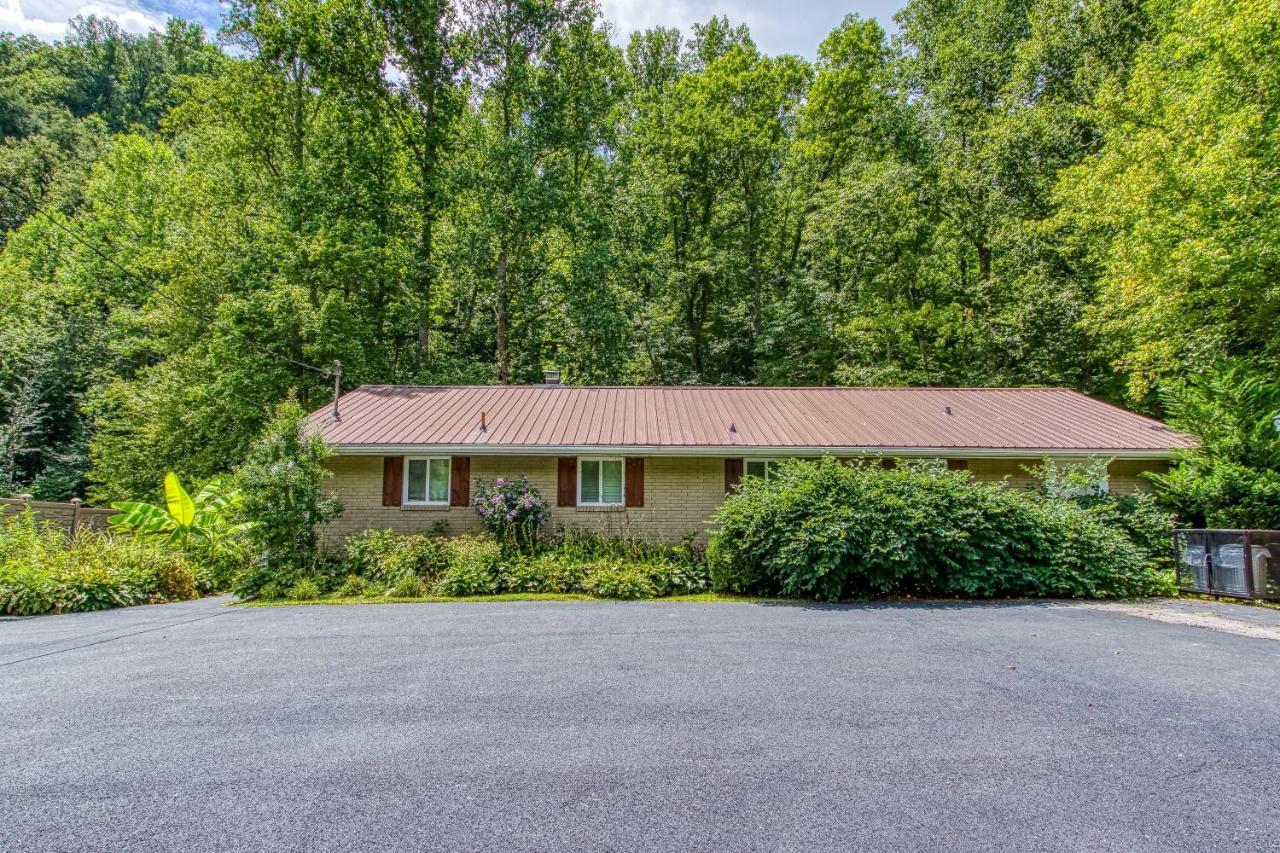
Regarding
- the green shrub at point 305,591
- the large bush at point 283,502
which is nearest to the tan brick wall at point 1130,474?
the green shrub at point 305,591

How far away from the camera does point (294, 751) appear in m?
4.00

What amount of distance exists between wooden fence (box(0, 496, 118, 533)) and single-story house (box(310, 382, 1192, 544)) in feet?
16.0

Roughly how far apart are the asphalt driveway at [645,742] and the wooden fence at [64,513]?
22.4 feet

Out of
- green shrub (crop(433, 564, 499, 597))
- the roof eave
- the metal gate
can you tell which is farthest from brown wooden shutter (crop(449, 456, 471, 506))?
the metal gate

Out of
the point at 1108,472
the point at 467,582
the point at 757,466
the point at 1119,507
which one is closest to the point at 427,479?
the point at 467,582

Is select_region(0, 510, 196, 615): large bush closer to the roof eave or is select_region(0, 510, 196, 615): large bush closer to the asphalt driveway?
the asphalt driveway

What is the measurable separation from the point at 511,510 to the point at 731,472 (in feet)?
15.8

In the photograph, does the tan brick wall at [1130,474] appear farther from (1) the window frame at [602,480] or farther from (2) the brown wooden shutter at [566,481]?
(2) the brown wooden shutter at [566,481]

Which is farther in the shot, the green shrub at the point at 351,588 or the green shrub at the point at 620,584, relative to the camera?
the green shrub at the point at 351,588

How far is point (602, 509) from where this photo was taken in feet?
44.7

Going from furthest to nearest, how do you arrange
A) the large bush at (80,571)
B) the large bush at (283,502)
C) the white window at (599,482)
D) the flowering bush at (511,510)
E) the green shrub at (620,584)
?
the white window at (599,482) → the flowering bush at (511,510) → the large bush at (283,502) → the green shrub at (620,584) → the large bush at (80,571)

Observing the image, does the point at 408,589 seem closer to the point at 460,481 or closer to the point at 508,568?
the point at 508,568

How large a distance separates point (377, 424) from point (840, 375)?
16.2 meters

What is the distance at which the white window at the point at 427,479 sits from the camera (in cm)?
1362
